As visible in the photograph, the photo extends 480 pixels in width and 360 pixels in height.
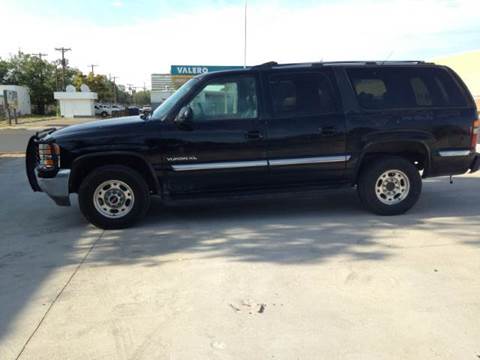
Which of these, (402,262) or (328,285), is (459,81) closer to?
(402,262)

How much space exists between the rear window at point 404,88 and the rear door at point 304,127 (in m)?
0.42

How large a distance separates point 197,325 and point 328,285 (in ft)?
4.10

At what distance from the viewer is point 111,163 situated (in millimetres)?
6094

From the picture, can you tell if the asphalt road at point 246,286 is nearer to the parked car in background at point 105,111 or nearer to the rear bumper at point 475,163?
the rear bumper at point 475,163

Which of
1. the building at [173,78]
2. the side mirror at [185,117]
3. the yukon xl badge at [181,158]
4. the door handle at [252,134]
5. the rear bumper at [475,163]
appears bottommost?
the rear bumper at [475,163]

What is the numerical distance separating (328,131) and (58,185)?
3.38 m

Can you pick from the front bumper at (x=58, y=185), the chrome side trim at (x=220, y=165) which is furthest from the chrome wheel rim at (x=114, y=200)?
the chrome side trim at (x=220, y=165)

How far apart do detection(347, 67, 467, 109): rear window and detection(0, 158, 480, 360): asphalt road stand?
4.83 feet

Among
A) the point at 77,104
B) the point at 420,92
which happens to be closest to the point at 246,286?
the point at 420,92

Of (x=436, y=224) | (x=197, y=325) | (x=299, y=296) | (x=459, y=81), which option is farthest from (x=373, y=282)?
(x=459, y=81)

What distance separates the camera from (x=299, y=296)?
13.2 ft

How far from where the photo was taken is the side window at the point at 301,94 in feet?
20.6

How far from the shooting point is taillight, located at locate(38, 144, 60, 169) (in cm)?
593

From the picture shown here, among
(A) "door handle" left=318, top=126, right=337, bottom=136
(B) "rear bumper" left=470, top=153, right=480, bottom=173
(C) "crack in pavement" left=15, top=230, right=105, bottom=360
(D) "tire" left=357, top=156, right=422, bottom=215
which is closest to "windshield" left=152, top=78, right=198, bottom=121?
(C) "crack in pavement" left=15, top=230, right=105, bottom=360
